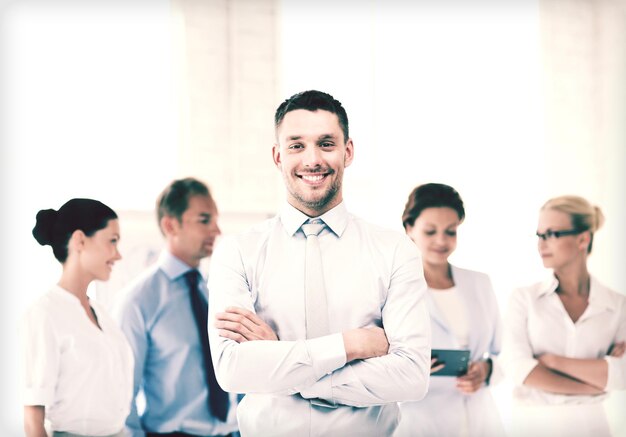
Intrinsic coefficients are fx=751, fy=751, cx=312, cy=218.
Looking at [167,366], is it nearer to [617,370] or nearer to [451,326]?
[451,326]

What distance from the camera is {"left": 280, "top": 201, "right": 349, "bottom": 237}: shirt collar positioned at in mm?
2826

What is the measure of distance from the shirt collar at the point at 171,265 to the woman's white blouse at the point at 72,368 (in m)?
0.38

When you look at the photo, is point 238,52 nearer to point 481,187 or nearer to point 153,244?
point 153,244

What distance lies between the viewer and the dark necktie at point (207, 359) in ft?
11.6

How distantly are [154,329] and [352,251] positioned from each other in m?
1.22

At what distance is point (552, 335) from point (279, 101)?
5.99 ft

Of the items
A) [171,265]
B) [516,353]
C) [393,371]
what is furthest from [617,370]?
[171,265]

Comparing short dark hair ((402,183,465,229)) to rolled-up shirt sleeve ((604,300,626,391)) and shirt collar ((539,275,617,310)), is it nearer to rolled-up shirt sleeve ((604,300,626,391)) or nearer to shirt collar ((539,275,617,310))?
shirt collar ((539,275,617,310))

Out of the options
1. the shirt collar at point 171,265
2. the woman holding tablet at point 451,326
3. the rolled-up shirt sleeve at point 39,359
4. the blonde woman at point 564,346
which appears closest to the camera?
the rolled-up shirt sleeve at point 39,359

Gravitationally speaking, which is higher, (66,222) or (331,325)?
(66,222)

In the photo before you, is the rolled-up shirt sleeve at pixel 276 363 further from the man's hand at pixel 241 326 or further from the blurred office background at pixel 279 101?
the blurred office background at pixel 279 101

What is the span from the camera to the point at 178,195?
3770 mm

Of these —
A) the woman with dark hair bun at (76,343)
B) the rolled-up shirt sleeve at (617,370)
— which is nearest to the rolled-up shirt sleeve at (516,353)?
the rolled-up shirt sleeve at (617,370)

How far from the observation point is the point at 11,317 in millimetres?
3541
